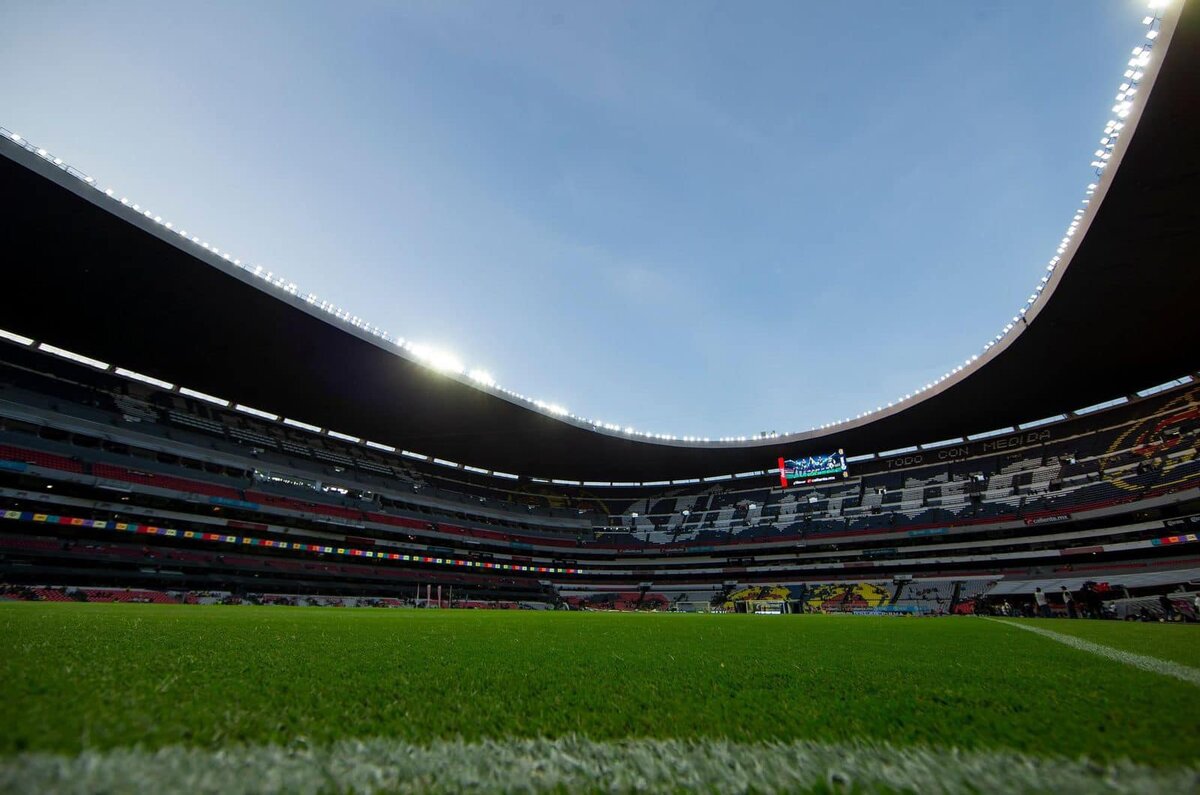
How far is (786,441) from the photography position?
45000 mm

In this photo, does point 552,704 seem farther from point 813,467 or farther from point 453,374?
point 813,467

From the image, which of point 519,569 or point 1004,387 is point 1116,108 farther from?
point 519,569

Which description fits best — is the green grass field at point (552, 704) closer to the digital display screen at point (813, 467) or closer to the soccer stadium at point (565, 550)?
the soccer stadium at point (565, 550)

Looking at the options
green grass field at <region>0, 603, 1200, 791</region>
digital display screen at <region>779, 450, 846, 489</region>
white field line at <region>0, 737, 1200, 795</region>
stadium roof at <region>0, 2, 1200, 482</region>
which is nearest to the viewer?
white field line at <region>0, 737, 1200, 795</region>

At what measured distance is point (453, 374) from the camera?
32.0m

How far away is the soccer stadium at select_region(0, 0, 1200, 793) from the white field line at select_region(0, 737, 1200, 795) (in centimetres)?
→ 1

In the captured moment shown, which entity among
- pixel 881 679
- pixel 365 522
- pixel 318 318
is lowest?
pixel 365 522

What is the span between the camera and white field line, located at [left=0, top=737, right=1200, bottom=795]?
3.28ft

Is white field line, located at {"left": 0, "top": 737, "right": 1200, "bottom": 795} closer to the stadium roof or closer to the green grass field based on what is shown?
the green grass field

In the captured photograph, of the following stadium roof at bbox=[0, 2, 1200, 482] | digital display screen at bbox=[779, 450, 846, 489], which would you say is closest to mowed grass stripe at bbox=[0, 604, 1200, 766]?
stadium roof at bbox=[0, 2, 1200, 482]

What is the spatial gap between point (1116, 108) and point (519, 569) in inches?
1900

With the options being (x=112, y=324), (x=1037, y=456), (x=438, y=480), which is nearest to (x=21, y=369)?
(x=112, y=324)

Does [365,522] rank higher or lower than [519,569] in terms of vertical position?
higher

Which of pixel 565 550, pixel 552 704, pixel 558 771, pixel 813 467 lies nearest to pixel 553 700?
pixel 552 704
